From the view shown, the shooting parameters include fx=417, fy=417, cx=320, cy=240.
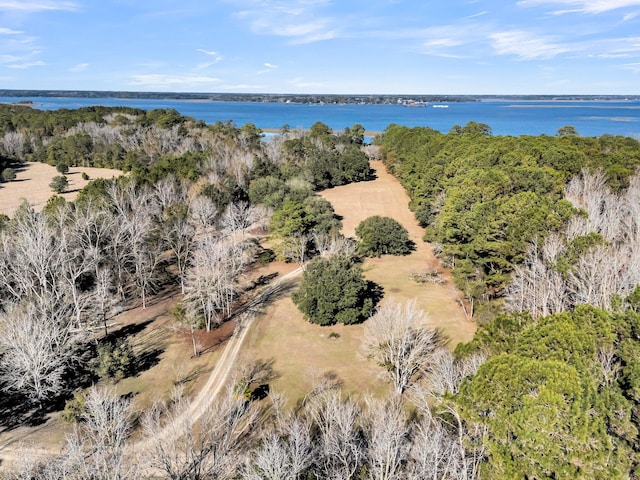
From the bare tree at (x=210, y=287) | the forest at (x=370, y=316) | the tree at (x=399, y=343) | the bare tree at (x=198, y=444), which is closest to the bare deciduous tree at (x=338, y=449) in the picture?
the forest at (x=370, y=316)

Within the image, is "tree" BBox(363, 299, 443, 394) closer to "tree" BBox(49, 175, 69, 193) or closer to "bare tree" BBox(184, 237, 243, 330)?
"bare tree" BBox(184, 237, 243, 330)

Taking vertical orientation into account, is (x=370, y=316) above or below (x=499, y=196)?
below

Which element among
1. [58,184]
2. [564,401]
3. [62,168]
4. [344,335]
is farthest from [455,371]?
[62,168]

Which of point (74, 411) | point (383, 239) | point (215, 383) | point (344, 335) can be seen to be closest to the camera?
point (74, 411)

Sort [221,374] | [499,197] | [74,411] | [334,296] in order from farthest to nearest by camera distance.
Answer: [499,197]
[334,296]
[221,374]
[74,411]

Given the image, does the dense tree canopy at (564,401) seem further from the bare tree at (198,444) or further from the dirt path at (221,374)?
the dirt path at (221,374)

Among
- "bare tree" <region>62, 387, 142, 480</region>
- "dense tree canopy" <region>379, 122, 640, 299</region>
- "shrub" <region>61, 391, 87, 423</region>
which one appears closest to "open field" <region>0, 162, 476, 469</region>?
"shrub" <region>61, 391, 87, 423</region>

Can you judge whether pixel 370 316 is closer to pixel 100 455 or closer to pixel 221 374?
pixel 221 374
